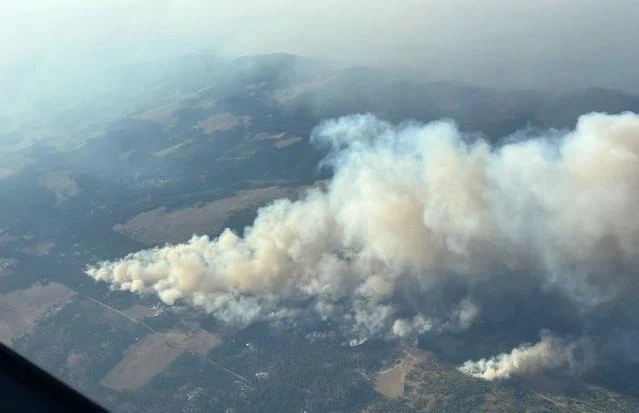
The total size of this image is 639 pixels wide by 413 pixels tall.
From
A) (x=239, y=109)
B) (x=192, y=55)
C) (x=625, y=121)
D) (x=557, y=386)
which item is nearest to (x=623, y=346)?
(x=557, y=386)

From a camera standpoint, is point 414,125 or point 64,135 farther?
point 64,135

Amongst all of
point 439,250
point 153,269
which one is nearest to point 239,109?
point 153,269

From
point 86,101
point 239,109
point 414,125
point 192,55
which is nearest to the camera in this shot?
point 414,125

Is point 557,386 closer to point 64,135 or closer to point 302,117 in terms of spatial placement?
point 302,117

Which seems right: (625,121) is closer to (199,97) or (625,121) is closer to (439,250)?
(439,250)

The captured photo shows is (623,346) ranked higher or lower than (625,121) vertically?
lower

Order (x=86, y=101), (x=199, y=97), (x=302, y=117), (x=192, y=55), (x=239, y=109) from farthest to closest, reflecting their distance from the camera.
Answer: (x=192, y=55) < (x=86, y=101) < (x=199, y=97) < (x=239, y=109) < (x=302, y=117)

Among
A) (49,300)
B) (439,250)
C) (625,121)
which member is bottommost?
(49,300)
